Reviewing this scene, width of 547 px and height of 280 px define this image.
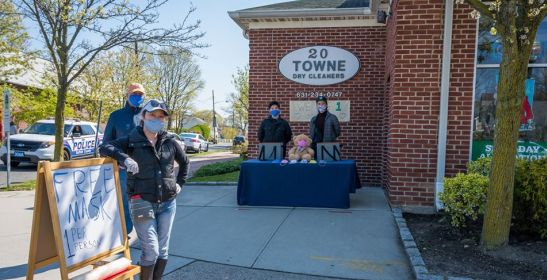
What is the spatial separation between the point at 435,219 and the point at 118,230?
4490 millimetres

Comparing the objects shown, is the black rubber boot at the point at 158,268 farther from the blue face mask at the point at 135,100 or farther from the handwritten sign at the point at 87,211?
the blue face mask at the point at 135,100

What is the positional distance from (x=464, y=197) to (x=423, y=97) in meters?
1.99

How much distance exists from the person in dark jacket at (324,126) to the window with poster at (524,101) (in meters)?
2.34

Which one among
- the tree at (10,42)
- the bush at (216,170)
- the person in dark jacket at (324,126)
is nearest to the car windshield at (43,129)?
the tree at (10,42)

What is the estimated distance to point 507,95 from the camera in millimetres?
4301

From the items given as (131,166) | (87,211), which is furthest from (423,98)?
(87,211)

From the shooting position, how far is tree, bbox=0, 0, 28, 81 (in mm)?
12711

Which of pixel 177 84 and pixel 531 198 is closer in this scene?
pixel 531 198

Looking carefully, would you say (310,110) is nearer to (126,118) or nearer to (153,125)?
(126,118)

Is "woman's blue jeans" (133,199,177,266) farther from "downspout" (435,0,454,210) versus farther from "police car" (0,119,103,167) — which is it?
"police car" (0,119,103,167)

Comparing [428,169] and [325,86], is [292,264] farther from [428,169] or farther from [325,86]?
[325,86]

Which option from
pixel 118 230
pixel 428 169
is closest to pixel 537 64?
pixel 428 169

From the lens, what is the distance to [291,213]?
645 cm

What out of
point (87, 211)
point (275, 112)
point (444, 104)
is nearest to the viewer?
point (87, 211)
